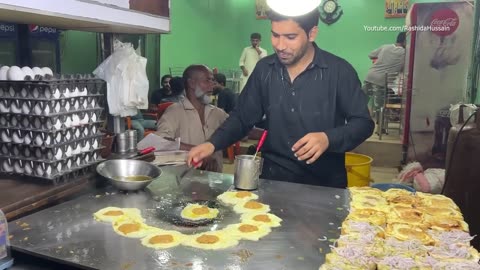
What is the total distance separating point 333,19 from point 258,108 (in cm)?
704

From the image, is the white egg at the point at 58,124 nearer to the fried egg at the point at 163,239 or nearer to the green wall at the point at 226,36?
the fried egg at the point at 163,239

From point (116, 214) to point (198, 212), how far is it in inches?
12.5

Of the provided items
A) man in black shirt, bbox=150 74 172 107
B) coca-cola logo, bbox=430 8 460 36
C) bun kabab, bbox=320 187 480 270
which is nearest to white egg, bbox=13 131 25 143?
bun kabab, bbox=320 187 480 270

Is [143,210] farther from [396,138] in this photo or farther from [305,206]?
[396,138]

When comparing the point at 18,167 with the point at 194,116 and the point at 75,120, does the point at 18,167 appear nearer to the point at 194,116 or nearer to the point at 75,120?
the point at 75,120

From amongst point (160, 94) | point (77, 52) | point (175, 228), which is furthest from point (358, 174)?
point (77, 52)

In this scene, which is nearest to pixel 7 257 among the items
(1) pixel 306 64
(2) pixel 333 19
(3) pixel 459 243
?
(3) pixel 459 243

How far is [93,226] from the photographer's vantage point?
1.50 m

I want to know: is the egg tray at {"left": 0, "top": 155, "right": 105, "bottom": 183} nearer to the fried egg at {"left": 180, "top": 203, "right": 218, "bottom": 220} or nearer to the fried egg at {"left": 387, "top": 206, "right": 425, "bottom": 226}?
the fried egg at {"left": 180, "top": 203, "right": 218, "bottom": 220}

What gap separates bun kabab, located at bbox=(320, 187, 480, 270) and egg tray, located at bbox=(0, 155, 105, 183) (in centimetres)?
115

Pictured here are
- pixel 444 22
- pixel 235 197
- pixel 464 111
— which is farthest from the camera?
pixel 444 22

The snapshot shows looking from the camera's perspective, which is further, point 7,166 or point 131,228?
point 7,166

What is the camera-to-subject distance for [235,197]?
183cm

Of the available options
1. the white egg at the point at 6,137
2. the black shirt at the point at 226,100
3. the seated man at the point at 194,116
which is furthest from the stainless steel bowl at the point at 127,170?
the black shirt at the point at 226,100
